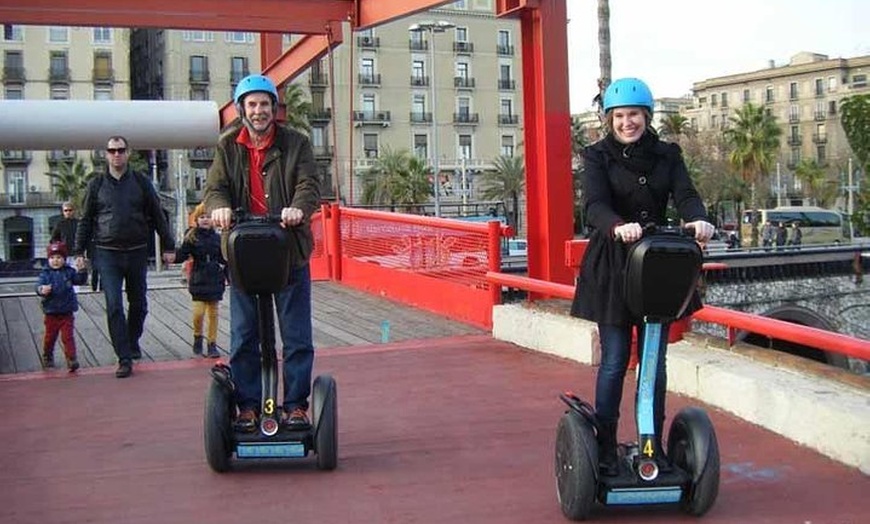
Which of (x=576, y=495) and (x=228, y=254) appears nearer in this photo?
(x=576, y=495)

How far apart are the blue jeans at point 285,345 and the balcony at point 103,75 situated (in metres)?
71.2

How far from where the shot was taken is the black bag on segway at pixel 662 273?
12.9 ft

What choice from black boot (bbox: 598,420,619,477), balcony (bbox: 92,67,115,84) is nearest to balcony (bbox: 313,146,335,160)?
balcony (bbox: 92,67,115,84)

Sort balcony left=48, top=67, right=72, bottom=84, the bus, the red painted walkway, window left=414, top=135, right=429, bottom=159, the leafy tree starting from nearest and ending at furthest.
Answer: the red painted walkway < the leafy tree < the bus < balcony left=48, top=67, right=72, bottom=84 < window left=414, top=135, right=429, bottom=159

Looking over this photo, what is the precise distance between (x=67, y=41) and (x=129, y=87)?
205 inches

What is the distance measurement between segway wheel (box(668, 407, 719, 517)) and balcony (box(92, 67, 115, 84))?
72740 mm

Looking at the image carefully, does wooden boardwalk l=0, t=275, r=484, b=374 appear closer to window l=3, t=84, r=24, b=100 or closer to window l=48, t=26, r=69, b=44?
window l=3, t=84, r=24, b=100

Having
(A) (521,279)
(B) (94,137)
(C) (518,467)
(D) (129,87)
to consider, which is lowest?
(C) (518,467)

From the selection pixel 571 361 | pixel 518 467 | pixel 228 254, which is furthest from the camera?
pixel 571 361

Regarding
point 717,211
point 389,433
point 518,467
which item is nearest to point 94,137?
point 389,433

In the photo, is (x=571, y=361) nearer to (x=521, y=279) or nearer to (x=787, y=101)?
(x=521, y=279)

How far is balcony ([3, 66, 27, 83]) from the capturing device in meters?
70.1

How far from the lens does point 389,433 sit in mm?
5859

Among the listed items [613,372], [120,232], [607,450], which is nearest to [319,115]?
[120,232]
